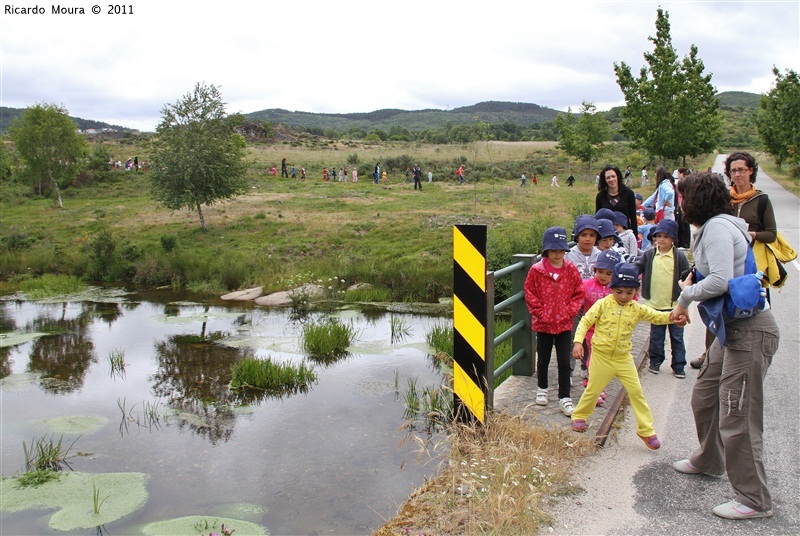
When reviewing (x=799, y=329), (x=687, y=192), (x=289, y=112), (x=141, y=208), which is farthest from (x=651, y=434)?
(x=289, y=112)

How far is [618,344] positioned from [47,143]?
1724 inches

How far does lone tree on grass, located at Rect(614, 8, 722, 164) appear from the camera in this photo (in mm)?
31234

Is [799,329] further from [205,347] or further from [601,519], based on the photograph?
[205,347]

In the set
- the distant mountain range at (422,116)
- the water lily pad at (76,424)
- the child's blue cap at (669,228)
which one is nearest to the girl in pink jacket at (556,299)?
the child's blue cap at (669,228)

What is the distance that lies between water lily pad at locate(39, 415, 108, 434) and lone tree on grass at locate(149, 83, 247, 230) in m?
21.5

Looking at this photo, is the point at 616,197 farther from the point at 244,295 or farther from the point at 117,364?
the point at 244,295

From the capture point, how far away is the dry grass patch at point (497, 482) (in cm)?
392

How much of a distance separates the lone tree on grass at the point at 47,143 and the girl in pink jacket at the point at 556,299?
133 feet

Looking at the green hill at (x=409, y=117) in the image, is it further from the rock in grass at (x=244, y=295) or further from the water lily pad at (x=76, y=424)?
the water lily pad at (x=76, y=424)

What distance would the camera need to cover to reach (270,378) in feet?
32.0

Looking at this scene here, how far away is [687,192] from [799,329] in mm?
5909

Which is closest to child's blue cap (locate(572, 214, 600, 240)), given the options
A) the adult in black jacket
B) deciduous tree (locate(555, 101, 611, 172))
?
the adult in black jacket

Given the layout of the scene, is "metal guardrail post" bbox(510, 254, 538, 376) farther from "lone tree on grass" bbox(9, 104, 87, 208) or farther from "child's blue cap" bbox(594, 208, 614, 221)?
"lone tree on grass" bbox(9, 104, 87, 208)

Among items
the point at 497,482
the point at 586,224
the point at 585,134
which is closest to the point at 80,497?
the point at 497,482
